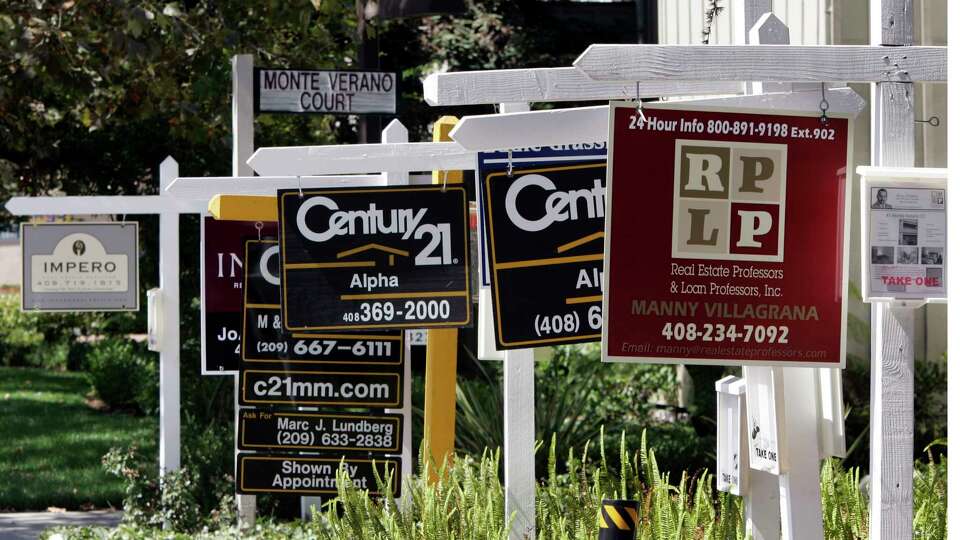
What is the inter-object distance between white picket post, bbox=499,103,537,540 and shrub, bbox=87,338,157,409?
1371 centimetres

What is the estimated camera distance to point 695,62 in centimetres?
417

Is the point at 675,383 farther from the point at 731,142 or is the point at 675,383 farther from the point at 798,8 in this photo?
the point at 731,142

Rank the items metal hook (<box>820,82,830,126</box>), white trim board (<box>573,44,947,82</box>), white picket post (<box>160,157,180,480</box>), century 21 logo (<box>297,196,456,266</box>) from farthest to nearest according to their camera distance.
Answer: white picket post (<box>160,157,180,480</box>), century 21 logo (<box>297,196,456,266</box>), metal hook (<box>820,82,830,126</box>), white trim board (<box>573,44,947,82</box>)

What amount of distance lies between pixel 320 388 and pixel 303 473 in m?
0.51

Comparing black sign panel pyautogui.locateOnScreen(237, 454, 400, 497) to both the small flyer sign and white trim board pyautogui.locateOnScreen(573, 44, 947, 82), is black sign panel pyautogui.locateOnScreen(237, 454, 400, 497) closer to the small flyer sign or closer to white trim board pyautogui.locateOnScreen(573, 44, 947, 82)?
the small flyer sign

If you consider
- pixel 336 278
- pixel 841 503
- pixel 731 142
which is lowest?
pixel 841 503

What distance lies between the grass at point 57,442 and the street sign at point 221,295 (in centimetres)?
442

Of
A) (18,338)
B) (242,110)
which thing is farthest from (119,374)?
(242,110)

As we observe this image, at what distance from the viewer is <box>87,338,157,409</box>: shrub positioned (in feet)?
62.5

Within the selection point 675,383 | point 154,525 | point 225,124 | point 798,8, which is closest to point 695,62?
point 154,525

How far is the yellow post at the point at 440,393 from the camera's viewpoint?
6941mm

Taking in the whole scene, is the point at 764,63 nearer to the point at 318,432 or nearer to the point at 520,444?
the point at 520,444

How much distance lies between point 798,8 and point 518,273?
834 centimetres
